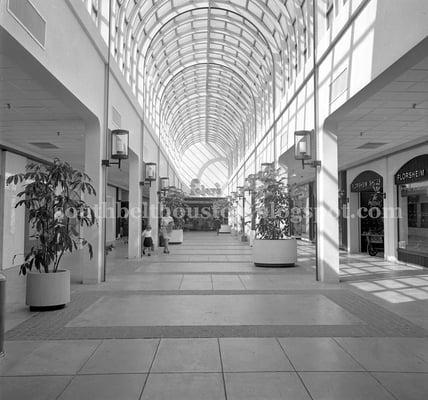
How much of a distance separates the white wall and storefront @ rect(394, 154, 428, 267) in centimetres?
1107

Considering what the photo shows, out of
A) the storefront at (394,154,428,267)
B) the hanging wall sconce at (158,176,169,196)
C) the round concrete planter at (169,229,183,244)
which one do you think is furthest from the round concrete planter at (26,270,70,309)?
the round concrete planter at (169,229,183,244)

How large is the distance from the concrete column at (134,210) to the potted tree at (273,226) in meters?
4.14

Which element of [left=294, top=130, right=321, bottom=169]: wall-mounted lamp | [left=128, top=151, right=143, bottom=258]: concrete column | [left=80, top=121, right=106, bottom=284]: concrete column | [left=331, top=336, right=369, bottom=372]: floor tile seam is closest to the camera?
[left=331, top=336, right=369, bottom=372]: floor tile seam

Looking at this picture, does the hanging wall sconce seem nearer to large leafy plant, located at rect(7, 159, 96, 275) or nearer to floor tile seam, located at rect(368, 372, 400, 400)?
large leafy plant, located at rect(7, 159, 96, 275)

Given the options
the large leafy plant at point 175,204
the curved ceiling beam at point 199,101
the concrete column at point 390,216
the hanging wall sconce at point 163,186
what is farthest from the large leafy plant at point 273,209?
the curved ceiling beam at point 199,101

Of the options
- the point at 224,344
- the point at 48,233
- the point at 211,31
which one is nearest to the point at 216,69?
the point at 211,31

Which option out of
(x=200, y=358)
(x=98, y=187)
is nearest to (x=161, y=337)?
(x=200, y=358)

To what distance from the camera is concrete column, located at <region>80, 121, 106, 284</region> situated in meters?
8.97

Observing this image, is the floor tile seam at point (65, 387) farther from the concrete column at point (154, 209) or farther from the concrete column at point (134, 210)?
the concrete column at point (154, 209)

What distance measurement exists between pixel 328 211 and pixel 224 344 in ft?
16.8

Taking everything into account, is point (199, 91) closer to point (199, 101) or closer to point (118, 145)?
point (199, 101)

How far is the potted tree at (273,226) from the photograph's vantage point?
38.0ft

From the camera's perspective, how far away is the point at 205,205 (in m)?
46.3

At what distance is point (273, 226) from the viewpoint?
39.7 ft
